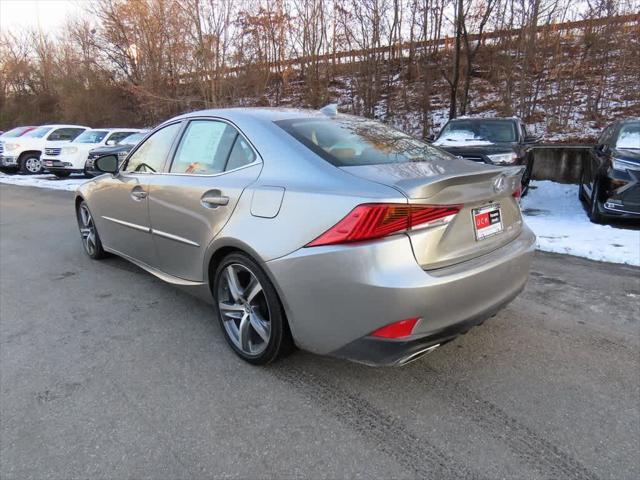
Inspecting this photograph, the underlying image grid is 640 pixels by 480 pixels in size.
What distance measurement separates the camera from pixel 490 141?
8938mm

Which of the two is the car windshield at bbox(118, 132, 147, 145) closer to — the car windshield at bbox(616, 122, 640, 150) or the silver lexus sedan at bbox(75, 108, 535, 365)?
the silver lexus sedan at bbox(75, 108, 535, 365)

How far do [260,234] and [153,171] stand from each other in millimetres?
1691

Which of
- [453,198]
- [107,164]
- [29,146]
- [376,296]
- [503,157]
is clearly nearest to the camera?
[376,296]

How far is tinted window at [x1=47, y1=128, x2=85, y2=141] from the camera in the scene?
56.1 feet

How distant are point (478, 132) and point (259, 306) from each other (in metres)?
7.72

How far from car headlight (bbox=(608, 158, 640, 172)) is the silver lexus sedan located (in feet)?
14.6

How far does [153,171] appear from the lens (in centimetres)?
387

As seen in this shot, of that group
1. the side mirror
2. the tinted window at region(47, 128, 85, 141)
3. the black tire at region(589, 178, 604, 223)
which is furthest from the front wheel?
the black tire at region(589, 178, 604, 223)

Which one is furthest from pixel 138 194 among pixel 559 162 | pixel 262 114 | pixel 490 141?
pixel 559 162

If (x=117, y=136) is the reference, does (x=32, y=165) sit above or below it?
below

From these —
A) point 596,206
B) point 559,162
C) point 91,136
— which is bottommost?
point 596,206

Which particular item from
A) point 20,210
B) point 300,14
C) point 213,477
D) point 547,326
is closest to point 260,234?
point 213,477

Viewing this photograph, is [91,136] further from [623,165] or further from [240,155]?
[623,165]

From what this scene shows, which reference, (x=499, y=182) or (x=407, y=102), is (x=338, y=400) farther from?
(x=407, y=102)
